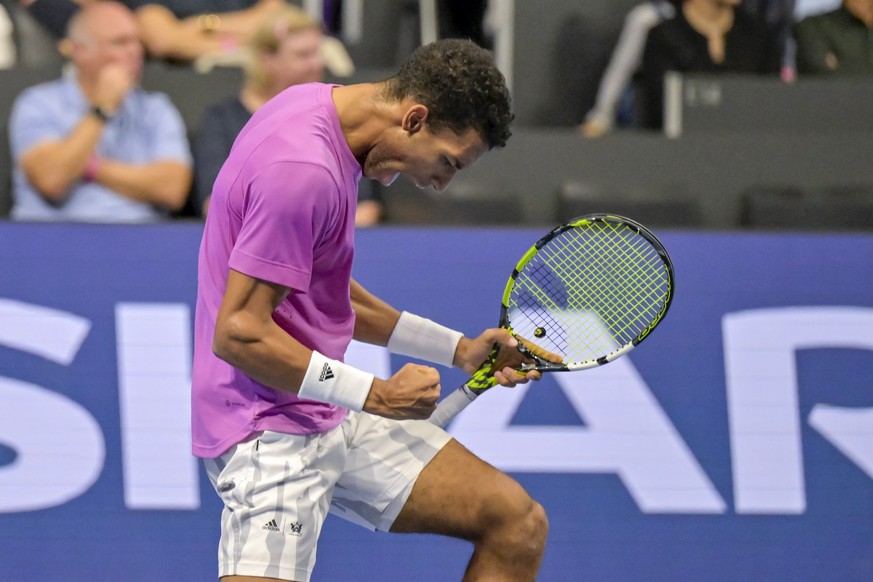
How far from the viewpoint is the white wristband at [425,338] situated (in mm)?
3447

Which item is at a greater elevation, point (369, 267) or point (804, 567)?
point (369, 267)

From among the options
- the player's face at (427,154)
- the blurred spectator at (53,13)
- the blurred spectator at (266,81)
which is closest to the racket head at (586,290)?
the player's face at (427,154)

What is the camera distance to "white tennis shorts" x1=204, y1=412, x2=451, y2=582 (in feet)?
9.96

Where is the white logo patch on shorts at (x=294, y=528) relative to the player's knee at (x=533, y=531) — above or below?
above

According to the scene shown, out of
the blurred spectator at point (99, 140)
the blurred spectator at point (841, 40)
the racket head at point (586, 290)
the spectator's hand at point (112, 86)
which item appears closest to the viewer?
the racket head at point (586, 290)

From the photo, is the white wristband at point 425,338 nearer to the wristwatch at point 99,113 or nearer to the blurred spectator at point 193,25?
the wristwatch at point 99,113

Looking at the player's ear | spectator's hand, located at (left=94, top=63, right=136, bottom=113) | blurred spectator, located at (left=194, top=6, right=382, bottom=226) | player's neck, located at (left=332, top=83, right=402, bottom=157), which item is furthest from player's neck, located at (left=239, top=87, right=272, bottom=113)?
the player's ear

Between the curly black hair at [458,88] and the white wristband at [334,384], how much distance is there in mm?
589

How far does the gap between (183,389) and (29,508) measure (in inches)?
26.9

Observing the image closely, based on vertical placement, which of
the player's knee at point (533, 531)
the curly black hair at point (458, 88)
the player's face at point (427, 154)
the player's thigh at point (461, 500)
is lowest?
the player's knee at point (533, 531)

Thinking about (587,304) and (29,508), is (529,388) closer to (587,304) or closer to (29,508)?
(587,304)

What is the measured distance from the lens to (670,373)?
4.62 m

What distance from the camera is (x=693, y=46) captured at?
246 inches

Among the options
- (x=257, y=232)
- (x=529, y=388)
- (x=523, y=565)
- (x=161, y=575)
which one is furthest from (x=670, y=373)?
(x=257, y=232)
